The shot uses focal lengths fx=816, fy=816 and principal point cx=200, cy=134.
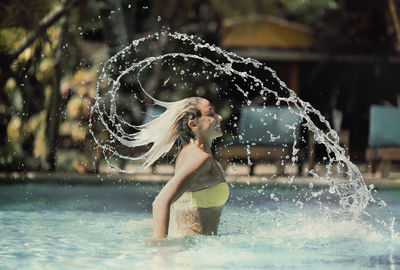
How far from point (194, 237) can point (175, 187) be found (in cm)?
49

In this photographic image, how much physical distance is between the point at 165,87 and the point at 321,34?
3.74m

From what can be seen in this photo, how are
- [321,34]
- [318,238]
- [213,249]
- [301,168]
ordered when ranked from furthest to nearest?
[321,34] → [301,168] → [318,238] → [213,249]

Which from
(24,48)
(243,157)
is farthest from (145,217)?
(24,48)

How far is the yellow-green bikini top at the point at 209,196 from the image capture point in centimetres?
492

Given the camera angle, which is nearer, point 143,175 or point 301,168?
point 143,175

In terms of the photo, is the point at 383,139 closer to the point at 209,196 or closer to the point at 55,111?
the point at 55,111

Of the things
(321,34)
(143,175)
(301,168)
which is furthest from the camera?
(321,34)

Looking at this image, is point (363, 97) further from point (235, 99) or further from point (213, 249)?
point (213, 249)

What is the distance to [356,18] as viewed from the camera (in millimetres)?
16266

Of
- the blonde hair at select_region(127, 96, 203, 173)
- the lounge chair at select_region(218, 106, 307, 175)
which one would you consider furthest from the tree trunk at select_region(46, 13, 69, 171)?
the blonde hair at select_region(127, 96, 203, 173)

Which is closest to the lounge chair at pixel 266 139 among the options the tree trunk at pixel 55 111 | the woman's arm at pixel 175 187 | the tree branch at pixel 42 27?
the tree trunk at pixel 55 111

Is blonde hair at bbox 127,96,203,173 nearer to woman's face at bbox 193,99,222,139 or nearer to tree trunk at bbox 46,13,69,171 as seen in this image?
woman's face at bbox 193,99,222,139

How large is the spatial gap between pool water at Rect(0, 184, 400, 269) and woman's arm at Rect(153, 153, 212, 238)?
199mm

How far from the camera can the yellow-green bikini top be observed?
4.92 meters
